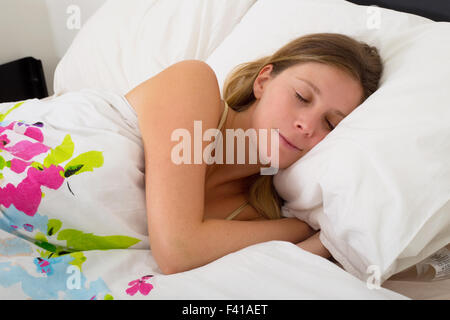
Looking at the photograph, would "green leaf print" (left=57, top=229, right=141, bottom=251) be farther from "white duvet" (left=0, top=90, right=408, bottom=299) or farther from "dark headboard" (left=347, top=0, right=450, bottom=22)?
"dark headboard" (left=347, top=0, right=450, bottom=22)

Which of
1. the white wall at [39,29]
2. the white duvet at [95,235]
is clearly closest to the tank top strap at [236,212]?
the white duvet at [95,235]

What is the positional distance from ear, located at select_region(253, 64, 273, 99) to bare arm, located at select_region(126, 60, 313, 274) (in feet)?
0.38

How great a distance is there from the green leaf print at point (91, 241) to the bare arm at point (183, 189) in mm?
57

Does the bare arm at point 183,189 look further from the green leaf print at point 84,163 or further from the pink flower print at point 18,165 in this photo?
the pink flower print at point 18,165

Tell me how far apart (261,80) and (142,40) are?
23.3 inches

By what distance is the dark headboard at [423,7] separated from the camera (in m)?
1.04

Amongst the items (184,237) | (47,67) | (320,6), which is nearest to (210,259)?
(184,237)

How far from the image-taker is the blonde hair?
3.05 feet

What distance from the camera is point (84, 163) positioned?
0.80 metres

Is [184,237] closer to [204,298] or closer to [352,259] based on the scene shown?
[204,298]

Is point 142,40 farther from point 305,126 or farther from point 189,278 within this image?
point 189,278

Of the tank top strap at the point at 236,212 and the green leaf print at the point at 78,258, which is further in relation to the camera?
the tank top strap at the point at 236,212

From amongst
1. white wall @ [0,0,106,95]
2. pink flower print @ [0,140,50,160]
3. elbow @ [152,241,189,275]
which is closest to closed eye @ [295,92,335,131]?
elbow @ [152,241,189,275]

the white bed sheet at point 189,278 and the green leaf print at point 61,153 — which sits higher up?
the green leaf print at point 61,153
